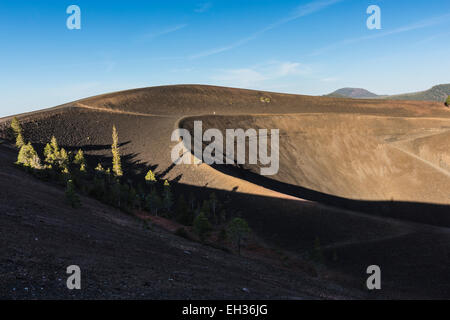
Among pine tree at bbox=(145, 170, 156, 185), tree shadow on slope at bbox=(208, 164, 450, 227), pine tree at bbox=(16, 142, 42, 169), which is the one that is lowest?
tree shadow on slope at bbox=(208, 164, 450, 227)

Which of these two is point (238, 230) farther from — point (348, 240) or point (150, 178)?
point (150, 178)

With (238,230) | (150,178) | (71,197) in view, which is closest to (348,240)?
(238,230)

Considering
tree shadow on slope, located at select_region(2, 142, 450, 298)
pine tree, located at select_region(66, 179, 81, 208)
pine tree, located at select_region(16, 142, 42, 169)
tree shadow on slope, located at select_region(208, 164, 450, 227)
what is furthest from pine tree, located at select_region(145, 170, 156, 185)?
pine tree, located at select_region(66, 179, 81, 208)

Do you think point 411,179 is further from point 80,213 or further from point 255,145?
point 80,213

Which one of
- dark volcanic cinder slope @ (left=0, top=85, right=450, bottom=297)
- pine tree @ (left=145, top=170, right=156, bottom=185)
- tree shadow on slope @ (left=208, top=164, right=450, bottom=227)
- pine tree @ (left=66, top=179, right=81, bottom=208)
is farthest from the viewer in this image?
tree shadow on slope @ (left=208, top=164, right=450, bottom=227)

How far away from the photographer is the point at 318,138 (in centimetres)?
7931

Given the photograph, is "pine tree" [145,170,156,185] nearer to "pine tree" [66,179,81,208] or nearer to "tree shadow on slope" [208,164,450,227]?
"tree shadow on slope" [208,164,450,227]

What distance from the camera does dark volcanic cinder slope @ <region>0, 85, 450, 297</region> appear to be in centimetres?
3191

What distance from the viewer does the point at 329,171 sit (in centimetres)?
6575

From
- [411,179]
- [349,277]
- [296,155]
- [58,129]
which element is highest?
[58,129]

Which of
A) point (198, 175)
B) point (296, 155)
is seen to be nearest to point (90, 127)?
point (198, 175)

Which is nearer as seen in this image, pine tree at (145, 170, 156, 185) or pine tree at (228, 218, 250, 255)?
pine tree at (228, 218, 250, 255)

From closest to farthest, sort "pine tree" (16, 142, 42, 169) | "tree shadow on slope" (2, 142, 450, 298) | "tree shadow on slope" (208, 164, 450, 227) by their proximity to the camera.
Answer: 1. "tree shadow on slope" (2, 142, 450, 298)
2. "pine tree" (16, 142, 42, 169)
3. "tree shadow on slope" (208, 164, 450, 227)

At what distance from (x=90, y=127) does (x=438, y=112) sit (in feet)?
414
